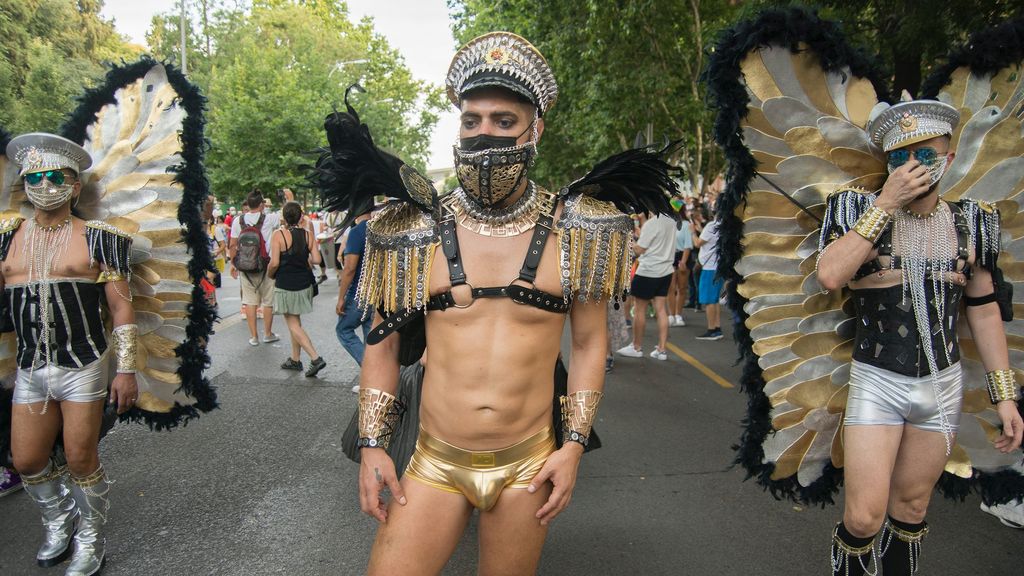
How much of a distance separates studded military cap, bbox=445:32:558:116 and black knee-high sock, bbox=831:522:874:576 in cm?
206

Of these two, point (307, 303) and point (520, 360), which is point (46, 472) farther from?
point (307, 303)

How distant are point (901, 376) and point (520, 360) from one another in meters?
1.57

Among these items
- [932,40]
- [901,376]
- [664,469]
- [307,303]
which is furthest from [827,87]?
[307,303]

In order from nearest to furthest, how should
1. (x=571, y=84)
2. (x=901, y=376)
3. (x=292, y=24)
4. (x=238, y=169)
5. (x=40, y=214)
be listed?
(x=901, y=376)
(x=40, y=214)
(x=571, y=84)
(x=238, y=169)
(x=292, y=24)

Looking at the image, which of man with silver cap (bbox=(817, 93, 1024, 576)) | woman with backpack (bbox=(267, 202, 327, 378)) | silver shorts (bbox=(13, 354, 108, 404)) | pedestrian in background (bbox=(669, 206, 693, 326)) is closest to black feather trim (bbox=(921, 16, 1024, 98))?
man with silver cap (bbox=(817, 93, 1024, 576))

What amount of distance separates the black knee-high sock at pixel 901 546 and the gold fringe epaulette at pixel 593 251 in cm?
159

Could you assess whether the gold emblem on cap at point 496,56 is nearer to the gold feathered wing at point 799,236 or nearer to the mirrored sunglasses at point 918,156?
the gold feathered wing at point 799,236

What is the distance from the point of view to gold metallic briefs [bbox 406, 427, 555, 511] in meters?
2.00

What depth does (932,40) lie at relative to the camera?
16.8 feet

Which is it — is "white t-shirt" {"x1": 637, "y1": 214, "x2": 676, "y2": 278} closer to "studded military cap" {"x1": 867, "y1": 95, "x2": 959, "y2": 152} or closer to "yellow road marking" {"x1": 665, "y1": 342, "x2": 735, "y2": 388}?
"yellow road marking" {"x1": 665, "y1": 342, "x2": 735, "y2": 388}

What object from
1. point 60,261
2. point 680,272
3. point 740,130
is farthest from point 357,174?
point 680,272

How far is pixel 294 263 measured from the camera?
718cm

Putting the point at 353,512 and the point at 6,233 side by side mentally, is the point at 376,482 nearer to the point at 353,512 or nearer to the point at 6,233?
the point at 353,512

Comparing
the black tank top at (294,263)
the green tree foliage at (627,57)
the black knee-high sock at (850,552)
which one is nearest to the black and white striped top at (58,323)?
the black knee-high sock at (850,552)
